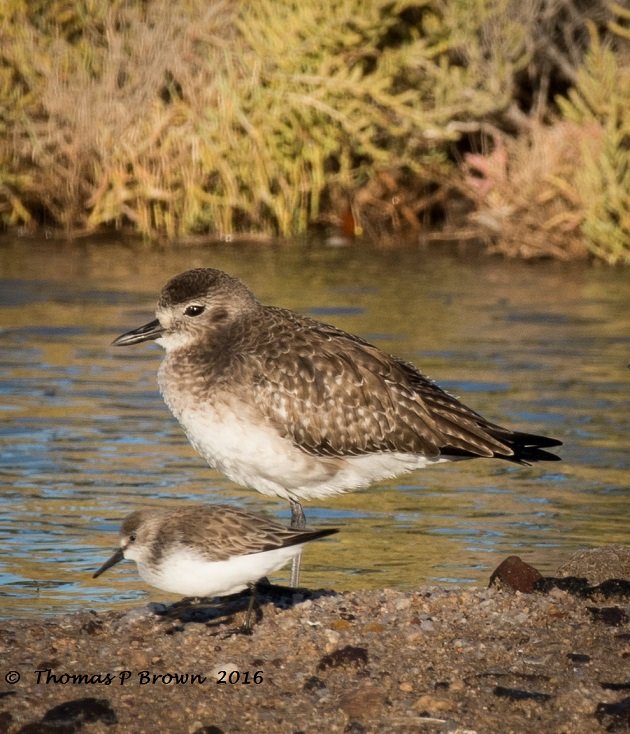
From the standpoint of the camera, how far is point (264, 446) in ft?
26.9

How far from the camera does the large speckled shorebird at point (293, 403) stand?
8242 millimetres

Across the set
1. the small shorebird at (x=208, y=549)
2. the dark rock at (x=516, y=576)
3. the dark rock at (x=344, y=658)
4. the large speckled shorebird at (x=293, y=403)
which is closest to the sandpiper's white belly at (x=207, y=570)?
the small shorebird at (x=208, y=549)

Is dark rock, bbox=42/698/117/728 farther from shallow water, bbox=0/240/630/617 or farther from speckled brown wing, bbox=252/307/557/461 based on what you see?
speckled brown wing, bbox=252/307/557/461

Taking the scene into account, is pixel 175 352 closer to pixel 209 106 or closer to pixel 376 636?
pixel 376 636

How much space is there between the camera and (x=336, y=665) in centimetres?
698

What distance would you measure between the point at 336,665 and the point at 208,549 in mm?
787

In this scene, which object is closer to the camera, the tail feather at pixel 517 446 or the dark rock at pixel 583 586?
the dark rock at pixel 583 586

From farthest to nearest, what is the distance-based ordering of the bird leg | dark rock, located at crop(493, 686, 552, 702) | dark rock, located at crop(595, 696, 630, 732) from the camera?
the bird leg < dark rock, located at crop(493, 686, 552, 702) < dark rock, located at crop(595, 696, 630, 732)

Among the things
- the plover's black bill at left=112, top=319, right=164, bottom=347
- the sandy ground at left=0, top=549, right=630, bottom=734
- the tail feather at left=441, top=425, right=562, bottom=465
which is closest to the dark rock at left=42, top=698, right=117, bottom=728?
the sandy ground at left=0, top=549, right=630, bottom=734

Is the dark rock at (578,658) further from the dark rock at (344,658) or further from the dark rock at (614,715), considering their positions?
the dark rock at (344,658)

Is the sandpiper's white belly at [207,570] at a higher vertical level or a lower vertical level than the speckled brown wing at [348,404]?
lower

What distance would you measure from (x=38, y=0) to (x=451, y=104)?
612cm

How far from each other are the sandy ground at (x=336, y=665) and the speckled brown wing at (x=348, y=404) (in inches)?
33.4

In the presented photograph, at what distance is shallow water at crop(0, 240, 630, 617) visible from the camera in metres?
9.60
